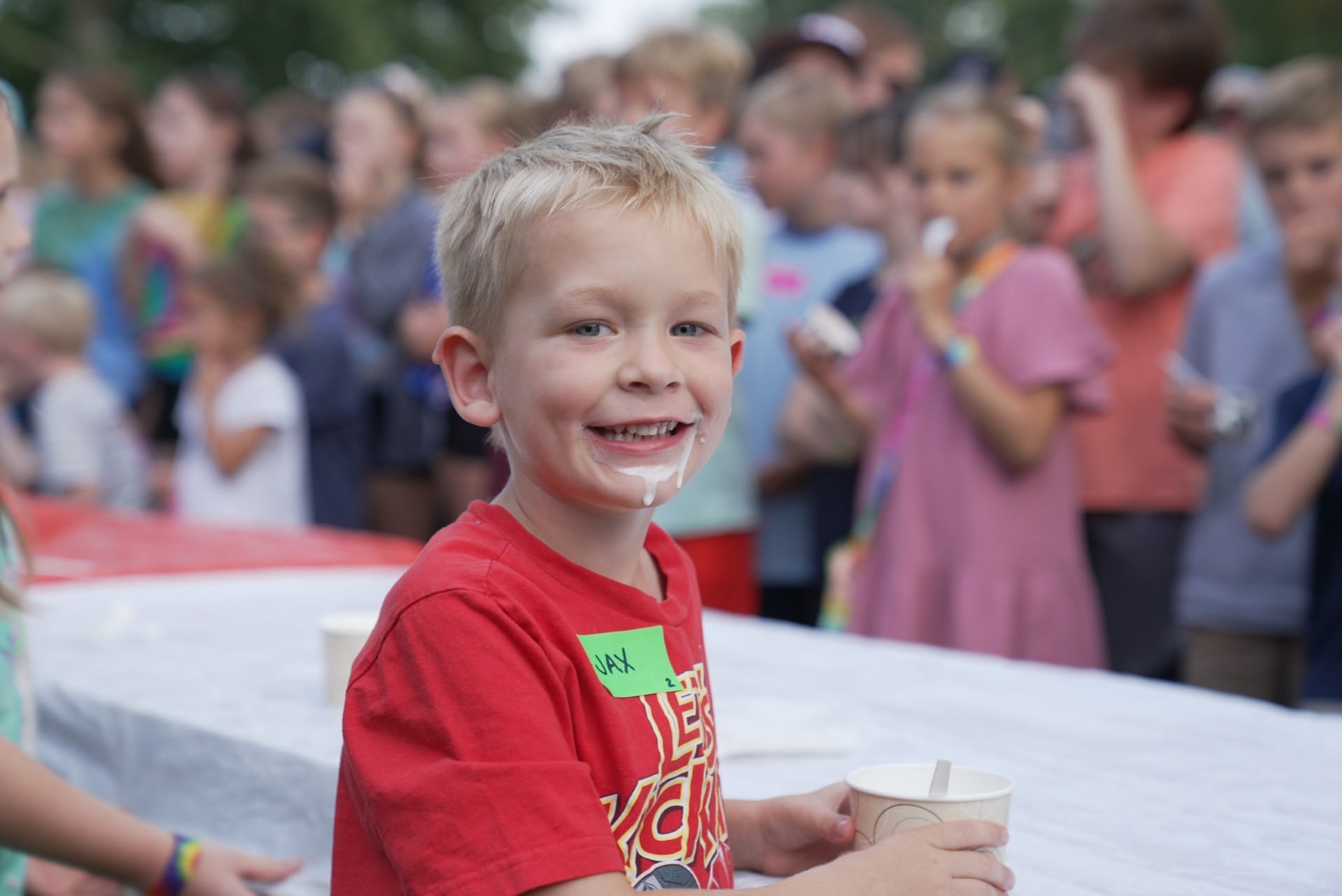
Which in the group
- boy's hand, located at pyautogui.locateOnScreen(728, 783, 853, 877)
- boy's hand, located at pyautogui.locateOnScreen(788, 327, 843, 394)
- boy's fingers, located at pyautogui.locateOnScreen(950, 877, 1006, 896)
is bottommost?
boy's hand, located at pyautogui.locateOnScreen(728, 783, 853, 877)

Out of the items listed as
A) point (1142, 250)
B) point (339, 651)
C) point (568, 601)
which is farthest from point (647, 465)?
point (1142, 250)

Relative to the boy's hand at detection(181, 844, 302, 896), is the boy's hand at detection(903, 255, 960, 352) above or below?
above

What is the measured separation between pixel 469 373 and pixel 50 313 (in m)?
4.20

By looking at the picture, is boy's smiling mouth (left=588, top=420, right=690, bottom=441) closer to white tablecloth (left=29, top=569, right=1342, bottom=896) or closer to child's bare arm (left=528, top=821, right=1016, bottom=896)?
child's bare arm (left=528, top=821, right=1016, bottom=896)

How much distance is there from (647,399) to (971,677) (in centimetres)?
111

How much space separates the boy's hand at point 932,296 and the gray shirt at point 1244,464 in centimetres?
61

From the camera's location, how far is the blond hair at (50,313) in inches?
195

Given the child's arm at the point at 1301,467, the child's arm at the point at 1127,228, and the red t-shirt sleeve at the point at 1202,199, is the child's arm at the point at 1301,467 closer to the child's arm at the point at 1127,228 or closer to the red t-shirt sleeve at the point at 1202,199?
the child's arm at the point at 1127,228

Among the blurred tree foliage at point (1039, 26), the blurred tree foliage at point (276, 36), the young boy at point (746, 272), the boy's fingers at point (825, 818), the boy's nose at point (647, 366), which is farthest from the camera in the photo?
the blurred tree foliage at point (276, 36)

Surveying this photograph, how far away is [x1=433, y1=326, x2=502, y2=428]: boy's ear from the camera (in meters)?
1.25

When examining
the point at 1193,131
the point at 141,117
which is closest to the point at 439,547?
the point at 1193,131

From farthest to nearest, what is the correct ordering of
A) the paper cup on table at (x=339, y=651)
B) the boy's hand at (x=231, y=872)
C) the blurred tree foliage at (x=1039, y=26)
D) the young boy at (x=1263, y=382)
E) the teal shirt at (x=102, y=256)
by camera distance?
the blurred tree foliage at (x=1039, y=26) → the teal shirt at (x=102, y=256) → the young boy at (x=1263, y=382) → the paper cup on table at (x=339, y=651) → the boy's hand at (x=231, y=872)

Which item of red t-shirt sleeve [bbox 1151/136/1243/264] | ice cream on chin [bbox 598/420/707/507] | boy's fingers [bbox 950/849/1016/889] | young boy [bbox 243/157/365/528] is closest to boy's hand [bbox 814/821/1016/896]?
boy's fingers [bbox 950/849/1016/889]

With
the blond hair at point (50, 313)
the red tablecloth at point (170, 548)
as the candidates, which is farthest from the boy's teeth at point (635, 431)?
the blond hair at point (50, 313)
